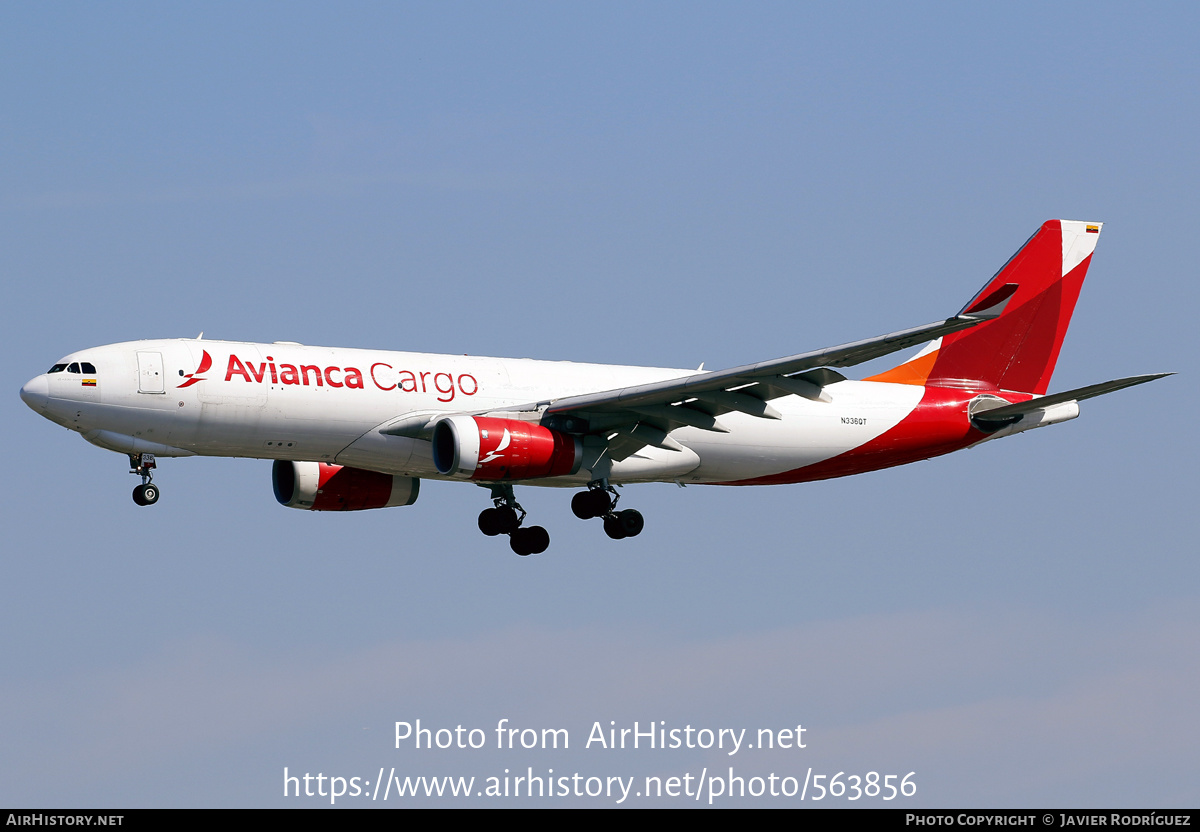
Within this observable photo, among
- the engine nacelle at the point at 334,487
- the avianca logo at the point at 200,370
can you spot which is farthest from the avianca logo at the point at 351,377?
the engine nacelle at the point at 334,487

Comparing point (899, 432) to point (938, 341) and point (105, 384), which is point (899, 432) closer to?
point (938, 341)

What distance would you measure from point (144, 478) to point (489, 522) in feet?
29.9

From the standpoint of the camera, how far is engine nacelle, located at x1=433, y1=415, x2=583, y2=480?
3556 centimetres

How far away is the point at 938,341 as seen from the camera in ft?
143

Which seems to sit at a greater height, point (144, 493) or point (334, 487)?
point (334, 487)

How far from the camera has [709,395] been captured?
118 feet

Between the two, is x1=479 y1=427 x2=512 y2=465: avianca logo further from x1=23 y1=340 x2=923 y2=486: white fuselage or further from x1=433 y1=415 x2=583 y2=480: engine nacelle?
x1=23 y1=340 x2=923 y2=486: white fuselage

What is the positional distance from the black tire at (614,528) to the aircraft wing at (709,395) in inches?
70.2

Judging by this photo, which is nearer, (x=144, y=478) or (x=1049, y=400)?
(x=144, y=478)

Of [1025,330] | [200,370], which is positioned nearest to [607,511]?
[200,370]

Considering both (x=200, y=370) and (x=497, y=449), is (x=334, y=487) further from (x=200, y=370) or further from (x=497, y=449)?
(x=497, y=449)

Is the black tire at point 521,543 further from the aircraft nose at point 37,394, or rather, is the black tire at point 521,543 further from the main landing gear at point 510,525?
the aircraft nose at point 37,394
